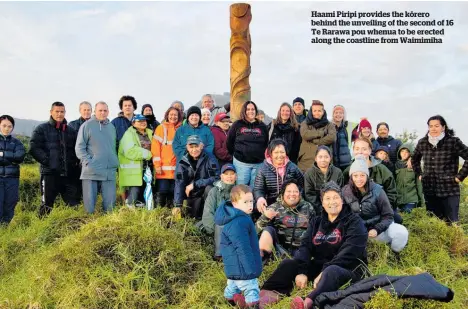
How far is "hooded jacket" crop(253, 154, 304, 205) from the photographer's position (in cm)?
611

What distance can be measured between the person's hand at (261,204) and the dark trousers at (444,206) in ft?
9.11

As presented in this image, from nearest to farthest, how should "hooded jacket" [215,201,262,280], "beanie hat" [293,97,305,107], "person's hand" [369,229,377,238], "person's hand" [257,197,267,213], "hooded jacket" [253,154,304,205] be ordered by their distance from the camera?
"hooded jacket" [215,201,262,280] < "person's hand" [369,229,377,238] < "person's hand" [257,197,267,213] < "hooded jacket" [253,154,304,205] < "beanie hat" [293,97,305,107]

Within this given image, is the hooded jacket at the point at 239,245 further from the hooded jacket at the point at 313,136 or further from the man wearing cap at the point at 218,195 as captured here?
the hooded jacket at the point at 313,136

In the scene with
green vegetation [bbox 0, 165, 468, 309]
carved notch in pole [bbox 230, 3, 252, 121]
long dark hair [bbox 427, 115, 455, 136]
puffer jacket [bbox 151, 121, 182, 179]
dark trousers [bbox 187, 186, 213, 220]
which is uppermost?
carved notch in pole [bbox 230, 3, 252, 121]

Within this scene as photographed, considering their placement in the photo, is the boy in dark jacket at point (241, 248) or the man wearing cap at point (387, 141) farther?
the man wearing cap at point (387, 141)

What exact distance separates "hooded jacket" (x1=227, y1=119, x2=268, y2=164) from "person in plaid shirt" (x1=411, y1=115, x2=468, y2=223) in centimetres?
239

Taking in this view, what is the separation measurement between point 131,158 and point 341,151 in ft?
10.3

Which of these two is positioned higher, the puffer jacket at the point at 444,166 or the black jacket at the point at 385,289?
the puffer jacket at the point at 444,166

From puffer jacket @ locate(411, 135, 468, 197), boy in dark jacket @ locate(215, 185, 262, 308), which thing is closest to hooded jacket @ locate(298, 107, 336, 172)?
puffer jacket @ locate(411, 135, 468, 197)

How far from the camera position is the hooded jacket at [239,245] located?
441 cm

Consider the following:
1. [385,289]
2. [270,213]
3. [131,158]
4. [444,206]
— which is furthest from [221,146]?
[385,289]

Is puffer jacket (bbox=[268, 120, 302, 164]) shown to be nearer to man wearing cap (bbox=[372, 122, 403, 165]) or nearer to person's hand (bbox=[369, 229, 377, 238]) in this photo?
man wearing cap (bbox=[372, 122, 403, 165])

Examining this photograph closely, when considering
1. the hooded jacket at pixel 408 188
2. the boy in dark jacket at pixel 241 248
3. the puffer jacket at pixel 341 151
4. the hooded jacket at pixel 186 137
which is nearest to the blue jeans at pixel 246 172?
the hooded jacket at pixel 186 137

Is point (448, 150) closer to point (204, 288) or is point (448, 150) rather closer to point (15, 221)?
point (204, 288)
